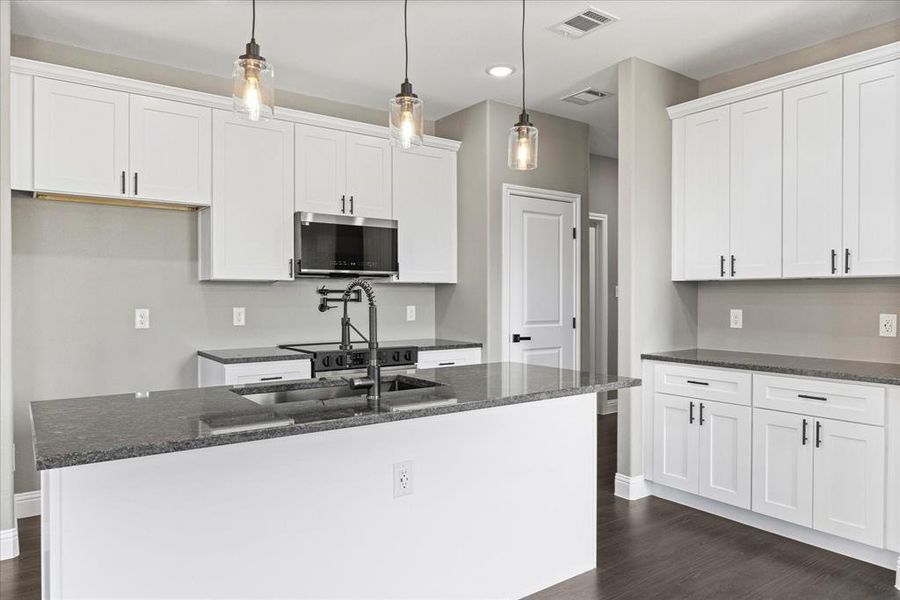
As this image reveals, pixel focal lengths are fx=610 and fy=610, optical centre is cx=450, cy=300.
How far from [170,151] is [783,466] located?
3.81 metres

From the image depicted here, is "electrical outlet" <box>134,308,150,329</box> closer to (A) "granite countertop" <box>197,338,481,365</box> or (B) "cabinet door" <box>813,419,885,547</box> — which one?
(A) "granite countertop" <box>197,338,481,365</box>

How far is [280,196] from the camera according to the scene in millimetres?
4027

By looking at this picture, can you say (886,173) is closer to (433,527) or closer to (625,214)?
(625,214)

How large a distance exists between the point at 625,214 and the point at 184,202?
8.85 feet

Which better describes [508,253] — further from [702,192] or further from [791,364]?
[791,364]

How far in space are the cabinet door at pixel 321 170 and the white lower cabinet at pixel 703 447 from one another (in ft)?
8.23

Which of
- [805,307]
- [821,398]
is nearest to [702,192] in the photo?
[805,307]

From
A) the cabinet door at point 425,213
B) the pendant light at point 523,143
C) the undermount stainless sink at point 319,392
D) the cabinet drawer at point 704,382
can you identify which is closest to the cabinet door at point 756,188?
the cabinet drawer at point 704,382

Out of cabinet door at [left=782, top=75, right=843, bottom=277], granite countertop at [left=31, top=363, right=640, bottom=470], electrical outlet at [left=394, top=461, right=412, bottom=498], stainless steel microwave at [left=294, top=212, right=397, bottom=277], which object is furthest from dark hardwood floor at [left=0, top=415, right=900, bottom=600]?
stainless steel microwave at [left=294, top=212, right=397, bottom=277]

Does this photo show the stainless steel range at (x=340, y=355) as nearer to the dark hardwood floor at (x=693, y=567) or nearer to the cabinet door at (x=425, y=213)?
the cabinet door at (x=425, y=213)

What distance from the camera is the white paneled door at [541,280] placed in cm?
476

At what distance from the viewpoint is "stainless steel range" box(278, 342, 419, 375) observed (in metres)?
3.84

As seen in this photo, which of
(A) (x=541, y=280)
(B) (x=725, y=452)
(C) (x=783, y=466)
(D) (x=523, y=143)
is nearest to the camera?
(D) (x=523, y=143)

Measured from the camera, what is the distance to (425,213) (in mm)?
4711
